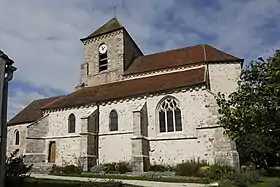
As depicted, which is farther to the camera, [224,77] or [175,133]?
[224,77]

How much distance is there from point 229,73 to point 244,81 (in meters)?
12.9

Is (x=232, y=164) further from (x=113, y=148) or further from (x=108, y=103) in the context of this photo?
(x=108, y=103)

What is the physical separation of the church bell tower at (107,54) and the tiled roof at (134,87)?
1.91 metres

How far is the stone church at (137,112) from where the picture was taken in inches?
877

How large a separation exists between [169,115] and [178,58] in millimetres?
8080

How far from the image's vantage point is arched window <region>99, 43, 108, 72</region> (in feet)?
108

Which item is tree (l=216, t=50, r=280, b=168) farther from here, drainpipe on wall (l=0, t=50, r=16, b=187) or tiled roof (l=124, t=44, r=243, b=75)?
tiled roof (l=124, t=44, r=243, b=75)

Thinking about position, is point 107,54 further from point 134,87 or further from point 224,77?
point 224,77

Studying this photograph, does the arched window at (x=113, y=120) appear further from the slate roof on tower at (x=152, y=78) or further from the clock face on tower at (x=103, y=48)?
the clock face on tower at (x=103, y=48)

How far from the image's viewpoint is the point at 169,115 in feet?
77.4

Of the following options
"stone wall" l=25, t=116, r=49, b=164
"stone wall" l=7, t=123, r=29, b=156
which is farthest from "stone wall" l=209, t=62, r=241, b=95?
"stone wall" l=7, t=123, r=29, b=156

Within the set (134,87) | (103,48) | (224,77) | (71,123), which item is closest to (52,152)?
(71,123)

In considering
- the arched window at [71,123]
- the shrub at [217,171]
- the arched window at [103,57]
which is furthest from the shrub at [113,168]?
the arched window at [103,57]

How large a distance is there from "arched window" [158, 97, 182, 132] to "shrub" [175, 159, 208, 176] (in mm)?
3123
